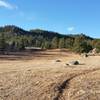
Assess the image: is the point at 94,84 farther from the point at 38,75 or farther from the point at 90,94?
the point at 38,75

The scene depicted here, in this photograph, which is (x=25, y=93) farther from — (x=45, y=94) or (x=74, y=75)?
(x=74, y=75)

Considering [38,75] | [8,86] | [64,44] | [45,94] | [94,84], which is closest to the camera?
[45,94]

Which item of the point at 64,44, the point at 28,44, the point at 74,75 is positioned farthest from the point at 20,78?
the point at 28,44

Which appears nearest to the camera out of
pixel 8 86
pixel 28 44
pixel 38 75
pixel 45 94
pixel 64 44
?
pixel 45 94

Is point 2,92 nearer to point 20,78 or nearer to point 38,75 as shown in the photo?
point 20,78

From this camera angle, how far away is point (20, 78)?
2312cm

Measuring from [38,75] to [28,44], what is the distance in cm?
16827

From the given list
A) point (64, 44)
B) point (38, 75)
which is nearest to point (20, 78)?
point (38, 75)

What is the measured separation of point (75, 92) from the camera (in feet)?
61.3

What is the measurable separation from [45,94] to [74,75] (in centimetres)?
762

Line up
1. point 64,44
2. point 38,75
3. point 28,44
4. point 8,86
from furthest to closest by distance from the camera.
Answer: point 28,44
point 64,44
point 38,75
point 8,86

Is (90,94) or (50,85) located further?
(50,85)

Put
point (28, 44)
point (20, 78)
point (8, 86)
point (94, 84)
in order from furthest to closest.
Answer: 1. point (28, 44)
2. point (20, 78)
3. point (94, 84)
4. point (8, 86)

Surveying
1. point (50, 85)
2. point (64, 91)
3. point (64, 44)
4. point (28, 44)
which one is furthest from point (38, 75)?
point (28, 44)
